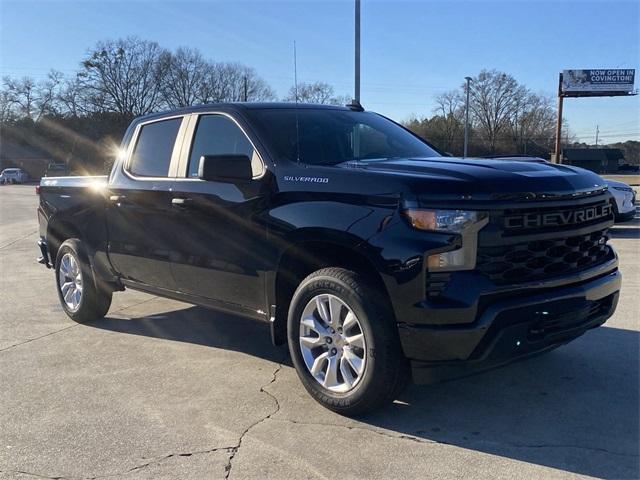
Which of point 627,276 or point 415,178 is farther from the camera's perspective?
point 627,276

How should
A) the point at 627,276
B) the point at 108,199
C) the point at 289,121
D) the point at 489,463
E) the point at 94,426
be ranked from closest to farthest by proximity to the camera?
the point at 489,463 < the point at 94,426 < the point at 289,121 < the point at 108,199 < the point at 627,276

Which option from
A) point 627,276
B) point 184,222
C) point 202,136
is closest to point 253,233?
point 184,222

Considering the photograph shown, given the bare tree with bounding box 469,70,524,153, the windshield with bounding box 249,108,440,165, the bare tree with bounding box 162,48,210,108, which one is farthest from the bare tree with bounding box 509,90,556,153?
the windshield with bounding box 249,108,440,165

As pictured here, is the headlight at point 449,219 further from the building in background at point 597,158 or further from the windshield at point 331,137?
the building in background at point 597,158

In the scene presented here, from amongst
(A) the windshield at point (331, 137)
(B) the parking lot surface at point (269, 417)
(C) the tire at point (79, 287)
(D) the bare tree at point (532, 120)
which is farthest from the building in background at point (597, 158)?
(B) the parking lot surface at point (269, 417)

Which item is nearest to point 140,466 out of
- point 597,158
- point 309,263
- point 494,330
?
point 309,263

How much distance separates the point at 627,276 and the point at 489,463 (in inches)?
224

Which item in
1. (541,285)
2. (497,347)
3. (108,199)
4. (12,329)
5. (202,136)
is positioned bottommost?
(12,329)

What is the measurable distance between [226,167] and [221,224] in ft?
1.81

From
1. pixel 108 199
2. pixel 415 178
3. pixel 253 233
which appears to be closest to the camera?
pixel 415 178

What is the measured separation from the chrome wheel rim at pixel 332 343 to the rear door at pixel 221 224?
522 mm

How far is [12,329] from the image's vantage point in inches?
237

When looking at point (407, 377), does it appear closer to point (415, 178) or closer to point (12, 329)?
point (415, 178)

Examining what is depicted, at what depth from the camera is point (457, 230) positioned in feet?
10.6
